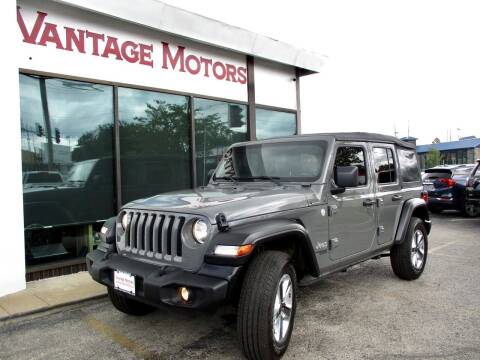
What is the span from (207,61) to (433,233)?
6.02 metres

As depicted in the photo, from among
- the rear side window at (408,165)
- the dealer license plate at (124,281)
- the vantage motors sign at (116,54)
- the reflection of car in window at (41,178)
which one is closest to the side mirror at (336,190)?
the rear side window at (408,165)

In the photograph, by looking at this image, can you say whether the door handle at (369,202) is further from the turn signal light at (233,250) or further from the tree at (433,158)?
the tree at (433,158)

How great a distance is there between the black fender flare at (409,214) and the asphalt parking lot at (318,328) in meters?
0.65

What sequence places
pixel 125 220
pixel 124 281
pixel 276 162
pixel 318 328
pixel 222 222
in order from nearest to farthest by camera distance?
pixel 222 222 → pixel 124 281 → pixel 125 220 → pixel 318 328 → pixel 276 162

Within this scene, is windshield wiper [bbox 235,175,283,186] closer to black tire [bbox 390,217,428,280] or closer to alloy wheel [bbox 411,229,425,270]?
black tire [bbox 390,217,428,280]

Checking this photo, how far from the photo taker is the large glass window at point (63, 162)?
18.7ft

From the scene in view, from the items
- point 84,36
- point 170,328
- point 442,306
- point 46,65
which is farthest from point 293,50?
point 170,328

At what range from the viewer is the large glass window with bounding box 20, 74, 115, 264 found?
5715mm

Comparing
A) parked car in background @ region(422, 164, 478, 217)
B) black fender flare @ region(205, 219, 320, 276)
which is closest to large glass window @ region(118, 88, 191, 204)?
black fender flare @ region(205, 219, 320, 276)

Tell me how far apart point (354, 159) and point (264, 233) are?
1.85 metres

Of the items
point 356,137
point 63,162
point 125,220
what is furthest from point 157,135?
point 356,137

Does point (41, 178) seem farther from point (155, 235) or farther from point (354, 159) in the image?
point (354, 159)

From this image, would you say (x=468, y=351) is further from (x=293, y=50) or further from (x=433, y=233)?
(x=293, y=50)

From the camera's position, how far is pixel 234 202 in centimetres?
323
